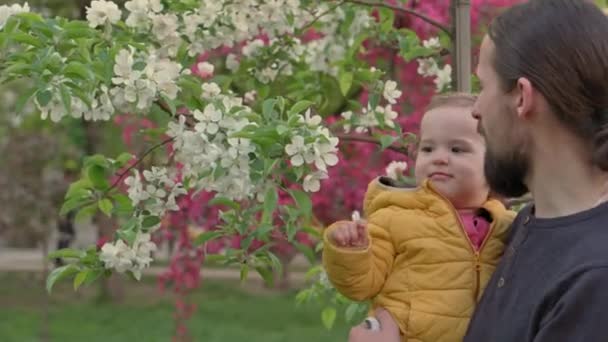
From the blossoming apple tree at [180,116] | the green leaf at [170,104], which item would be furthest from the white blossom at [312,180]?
the green leaf at [170,104]

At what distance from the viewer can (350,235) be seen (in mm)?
1978

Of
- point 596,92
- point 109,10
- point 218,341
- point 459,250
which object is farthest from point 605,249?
point 218,341

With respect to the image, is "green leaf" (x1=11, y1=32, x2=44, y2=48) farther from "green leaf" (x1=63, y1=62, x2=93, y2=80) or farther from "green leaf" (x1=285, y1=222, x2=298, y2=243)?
"green leaf" (x1=285, y1=222, x2=298, y2=243)

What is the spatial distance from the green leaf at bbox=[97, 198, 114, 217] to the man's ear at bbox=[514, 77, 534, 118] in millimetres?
1370

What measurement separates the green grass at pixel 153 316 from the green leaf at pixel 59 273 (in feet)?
25.1

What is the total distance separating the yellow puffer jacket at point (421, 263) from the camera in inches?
78.0

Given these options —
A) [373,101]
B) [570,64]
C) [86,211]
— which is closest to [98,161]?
[86,211]

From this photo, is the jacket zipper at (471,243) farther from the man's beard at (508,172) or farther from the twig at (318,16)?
the twig at (318,16)

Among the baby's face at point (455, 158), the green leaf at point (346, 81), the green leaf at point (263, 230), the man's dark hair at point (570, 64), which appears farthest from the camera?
the green leaf at point (346, 81)

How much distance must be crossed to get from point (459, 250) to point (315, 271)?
1635 mm

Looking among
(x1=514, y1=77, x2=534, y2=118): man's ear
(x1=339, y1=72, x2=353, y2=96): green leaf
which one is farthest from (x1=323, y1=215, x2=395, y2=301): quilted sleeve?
(x1=339, y1=72, x2=353, y2=96): green leaf

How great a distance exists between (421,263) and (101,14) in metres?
1.18

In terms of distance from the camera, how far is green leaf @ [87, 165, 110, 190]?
2773mm

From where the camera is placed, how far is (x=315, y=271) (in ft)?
11.9
